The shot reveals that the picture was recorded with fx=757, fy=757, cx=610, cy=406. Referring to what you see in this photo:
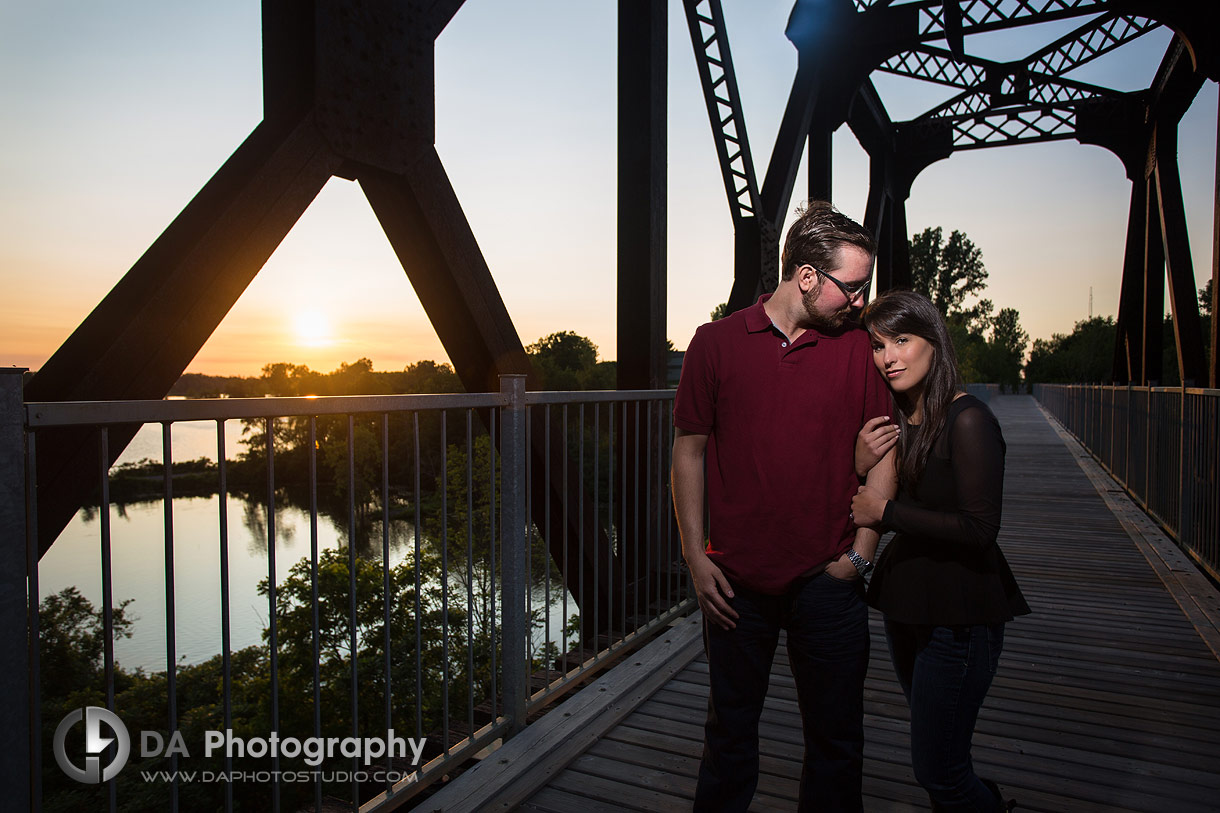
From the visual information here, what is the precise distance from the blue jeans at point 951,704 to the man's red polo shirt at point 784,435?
1.10ft

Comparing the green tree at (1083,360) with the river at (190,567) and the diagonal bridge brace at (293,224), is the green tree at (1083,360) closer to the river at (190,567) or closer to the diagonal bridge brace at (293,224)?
the river at (190,567)

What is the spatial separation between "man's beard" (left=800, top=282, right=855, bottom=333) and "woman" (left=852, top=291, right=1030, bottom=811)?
95 millimetres

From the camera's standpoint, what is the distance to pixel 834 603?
74.4 inches

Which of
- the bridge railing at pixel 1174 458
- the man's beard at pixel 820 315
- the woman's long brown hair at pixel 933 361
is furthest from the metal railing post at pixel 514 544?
the bridge railing at pixel 1174 458

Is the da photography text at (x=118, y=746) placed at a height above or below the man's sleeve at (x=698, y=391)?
below

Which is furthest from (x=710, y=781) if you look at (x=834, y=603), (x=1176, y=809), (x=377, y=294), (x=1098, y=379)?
(x=377, y=294)

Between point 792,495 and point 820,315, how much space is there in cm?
45

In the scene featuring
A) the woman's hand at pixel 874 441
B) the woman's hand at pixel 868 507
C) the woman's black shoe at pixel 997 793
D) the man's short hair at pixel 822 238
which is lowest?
the woman's black shoe at pixel 997 793

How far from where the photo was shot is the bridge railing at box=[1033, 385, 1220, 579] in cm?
580

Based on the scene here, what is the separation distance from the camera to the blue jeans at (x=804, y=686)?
190cm

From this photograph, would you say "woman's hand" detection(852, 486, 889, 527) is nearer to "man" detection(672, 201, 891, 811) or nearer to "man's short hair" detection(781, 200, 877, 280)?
"man" detection(672, 201, 891, 811)

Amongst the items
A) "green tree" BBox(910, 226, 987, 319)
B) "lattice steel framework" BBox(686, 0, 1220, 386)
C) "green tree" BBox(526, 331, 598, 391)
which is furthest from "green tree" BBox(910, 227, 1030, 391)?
"lattice steel framework" BBox(686, 0, 1220, 386)

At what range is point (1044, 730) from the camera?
3135 millimetres

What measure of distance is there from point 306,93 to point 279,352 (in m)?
113
